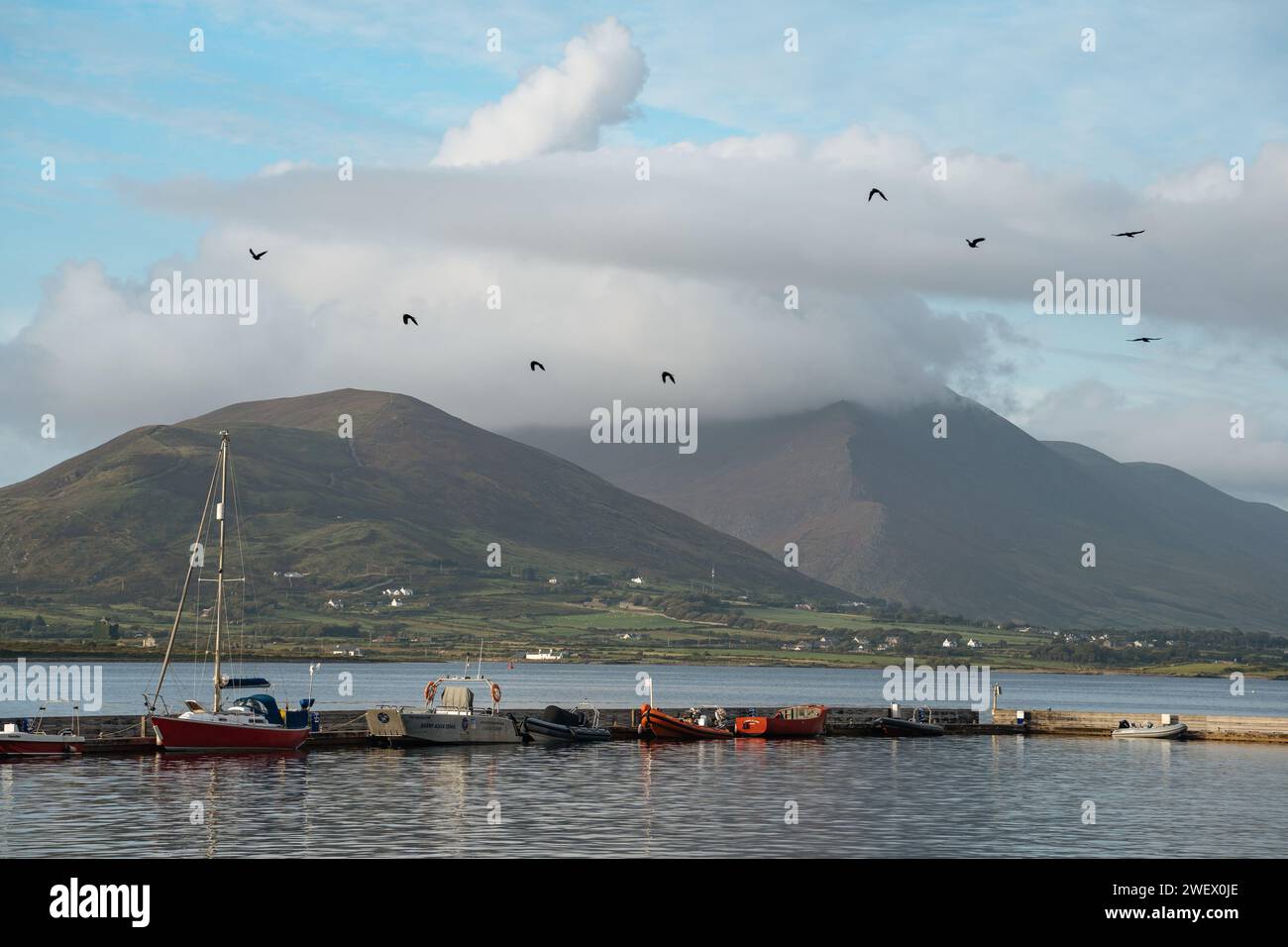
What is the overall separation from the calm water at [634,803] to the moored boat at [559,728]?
50.6 inches

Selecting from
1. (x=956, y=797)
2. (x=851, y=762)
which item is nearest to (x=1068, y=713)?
(x=851, y=762)

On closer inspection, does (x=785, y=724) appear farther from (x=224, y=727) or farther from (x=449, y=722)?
(x=224, y=727)

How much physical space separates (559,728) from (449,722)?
885 centimetres

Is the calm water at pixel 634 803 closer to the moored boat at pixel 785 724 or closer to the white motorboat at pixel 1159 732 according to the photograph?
the moored boat at pixel 785 724

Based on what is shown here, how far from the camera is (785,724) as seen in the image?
416ft

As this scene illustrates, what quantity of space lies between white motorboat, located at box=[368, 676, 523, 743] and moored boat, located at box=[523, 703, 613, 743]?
1.93m

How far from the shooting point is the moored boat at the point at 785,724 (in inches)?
4958

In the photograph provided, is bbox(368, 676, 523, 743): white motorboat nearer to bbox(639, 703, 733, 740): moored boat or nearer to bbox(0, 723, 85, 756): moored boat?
bbox(639, 703, 733, 740): moored boat

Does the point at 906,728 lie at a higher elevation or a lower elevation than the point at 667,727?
lower

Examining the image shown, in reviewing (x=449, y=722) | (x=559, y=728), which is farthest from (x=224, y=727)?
(x=559, y=728)

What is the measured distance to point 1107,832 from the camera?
70.7m

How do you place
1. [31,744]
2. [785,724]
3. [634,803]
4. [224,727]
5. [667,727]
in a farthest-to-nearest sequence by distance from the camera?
[785,724] → [667,727] → [224,727] → [31,744] → [634,803]
